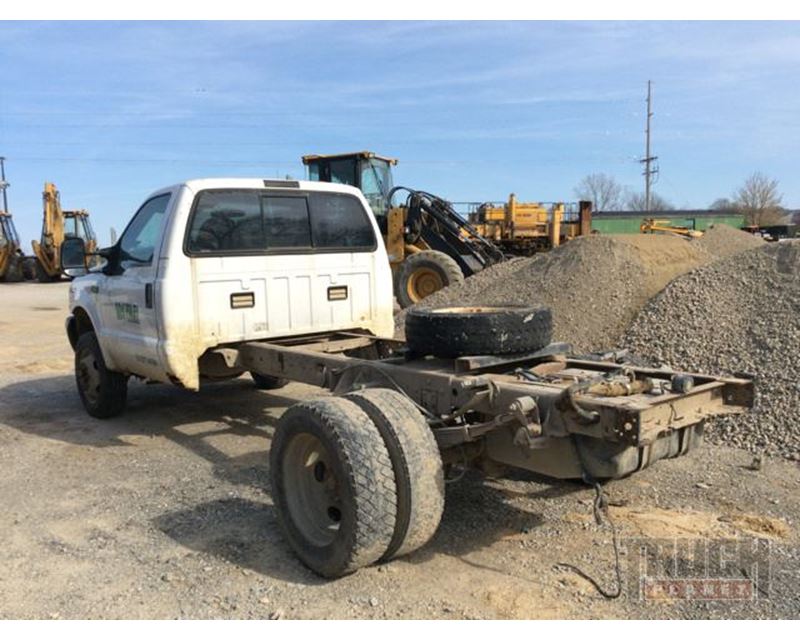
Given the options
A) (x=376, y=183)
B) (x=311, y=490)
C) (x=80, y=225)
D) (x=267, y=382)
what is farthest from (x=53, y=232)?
(x=311, y=490)

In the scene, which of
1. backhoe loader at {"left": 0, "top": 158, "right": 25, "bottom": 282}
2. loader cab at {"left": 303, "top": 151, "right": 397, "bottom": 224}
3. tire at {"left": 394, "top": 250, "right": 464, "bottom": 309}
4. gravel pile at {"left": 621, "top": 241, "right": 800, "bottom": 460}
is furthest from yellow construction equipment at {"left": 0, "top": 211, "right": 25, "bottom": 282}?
gravel pile at {"left": 621, "top": 241, "right": 800, "bottom": 460}

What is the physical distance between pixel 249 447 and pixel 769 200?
7710 centimetres

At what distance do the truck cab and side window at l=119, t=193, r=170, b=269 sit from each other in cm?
1

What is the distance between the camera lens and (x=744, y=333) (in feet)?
24.5

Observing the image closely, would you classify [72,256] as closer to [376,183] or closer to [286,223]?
[286,223]

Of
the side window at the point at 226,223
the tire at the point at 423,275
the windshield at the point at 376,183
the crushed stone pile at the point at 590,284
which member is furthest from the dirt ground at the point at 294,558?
the windshield at the point at 376,183

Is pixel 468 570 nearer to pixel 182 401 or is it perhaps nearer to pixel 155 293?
pixel 155 293

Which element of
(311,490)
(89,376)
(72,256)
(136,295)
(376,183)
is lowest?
(311,490)

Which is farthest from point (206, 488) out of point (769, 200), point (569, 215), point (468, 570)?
point (769, 200)

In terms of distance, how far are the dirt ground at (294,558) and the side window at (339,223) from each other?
6.31 ft

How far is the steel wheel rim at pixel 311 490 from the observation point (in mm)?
3787

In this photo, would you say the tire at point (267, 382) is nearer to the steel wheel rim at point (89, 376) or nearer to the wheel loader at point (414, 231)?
the steel wheel rim at point (89, 376)

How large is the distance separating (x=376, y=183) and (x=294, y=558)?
46.2 ft

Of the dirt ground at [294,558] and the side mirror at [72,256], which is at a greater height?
the side mirror at [72,256]
